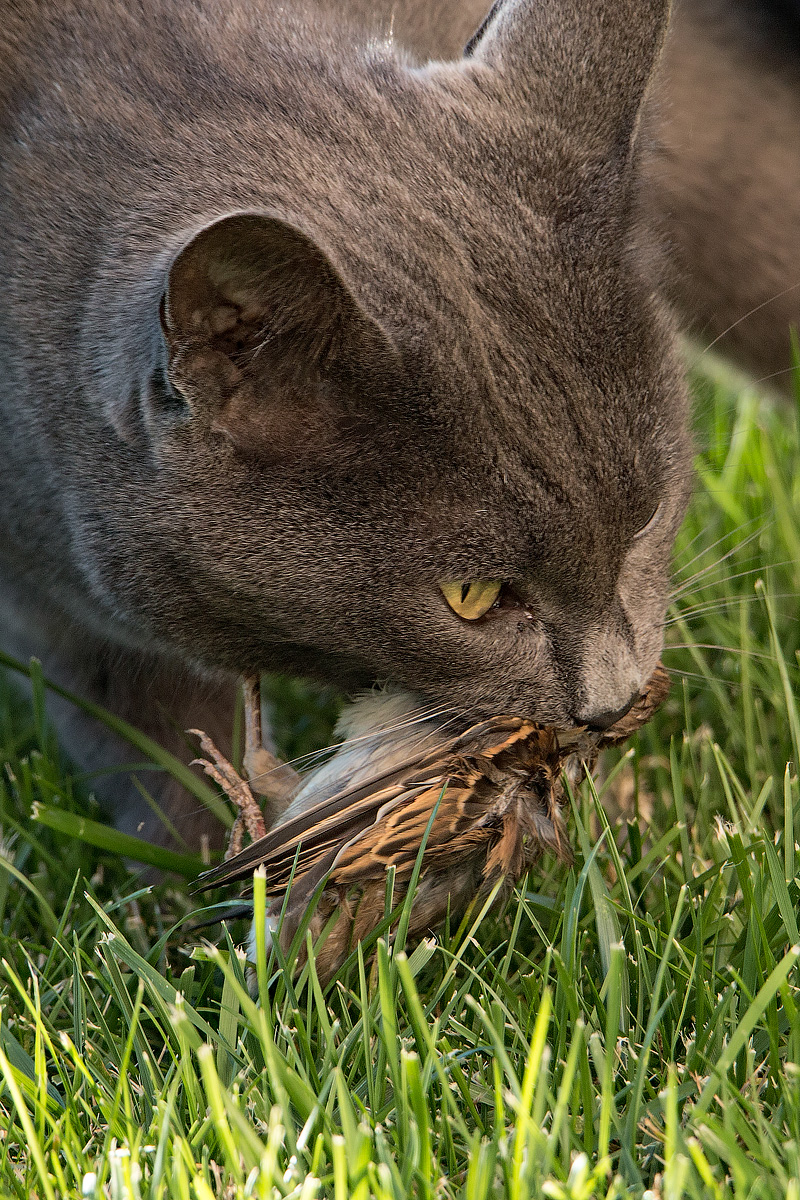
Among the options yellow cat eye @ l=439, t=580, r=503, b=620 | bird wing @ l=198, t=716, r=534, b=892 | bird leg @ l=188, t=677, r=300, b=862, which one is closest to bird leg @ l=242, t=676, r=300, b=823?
bird leg @ l=188, t=677, r=300, b=862

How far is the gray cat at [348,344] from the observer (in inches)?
53.7

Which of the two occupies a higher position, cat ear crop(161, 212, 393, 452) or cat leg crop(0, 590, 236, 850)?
cat ear crop(161, 212, 393, 452)

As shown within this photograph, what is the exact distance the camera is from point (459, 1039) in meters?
1.29

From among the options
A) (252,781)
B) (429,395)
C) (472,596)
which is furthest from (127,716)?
(429,395)

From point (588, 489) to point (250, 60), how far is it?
0.75 metres

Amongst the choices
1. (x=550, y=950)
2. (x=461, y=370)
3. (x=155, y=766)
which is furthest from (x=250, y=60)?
(x=550, y=950)

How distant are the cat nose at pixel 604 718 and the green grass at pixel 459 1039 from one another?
0.33 ft

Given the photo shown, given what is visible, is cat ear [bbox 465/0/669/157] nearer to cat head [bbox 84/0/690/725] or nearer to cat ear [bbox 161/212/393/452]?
cat head [bbox 84/0/690/725]

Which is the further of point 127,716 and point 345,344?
point 127,716

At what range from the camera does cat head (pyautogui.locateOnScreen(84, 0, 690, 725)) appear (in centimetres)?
136

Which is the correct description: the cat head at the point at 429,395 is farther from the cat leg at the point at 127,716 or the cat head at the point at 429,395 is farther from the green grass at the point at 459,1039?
the cat leg at the point at 127,716

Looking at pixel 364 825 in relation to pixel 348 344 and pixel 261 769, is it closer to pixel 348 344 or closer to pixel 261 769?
pixel 261 769

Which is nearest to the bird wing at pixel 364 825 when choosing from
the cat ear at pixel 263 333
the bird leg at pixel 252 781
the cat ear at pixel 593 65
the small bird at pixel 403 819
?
the small bird at pixel 403 819

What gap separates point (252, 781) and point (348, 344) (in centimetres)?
54
